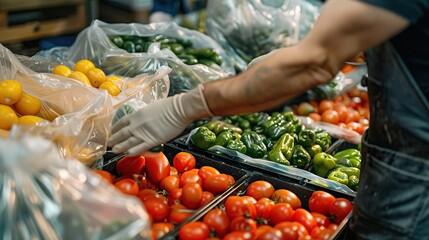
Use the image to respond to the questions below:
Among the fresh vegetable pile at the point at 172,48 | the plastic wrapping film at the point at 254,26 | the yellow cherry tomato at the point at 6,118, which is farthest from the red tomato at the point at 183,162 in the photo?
the plastic wrapping film at the point at 254,26

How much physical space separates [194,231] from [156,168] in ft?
1.56

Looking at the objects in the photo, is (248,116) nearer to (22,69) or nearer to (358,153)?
(358,153)

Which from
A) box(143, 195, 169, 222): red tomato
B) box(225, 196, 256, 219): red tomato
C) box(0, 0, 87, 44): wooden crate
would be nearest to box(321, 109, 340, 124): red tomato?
box(225, 196, 256, 219): red tomato

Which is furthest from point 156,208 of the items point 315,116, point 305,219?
point 315,116

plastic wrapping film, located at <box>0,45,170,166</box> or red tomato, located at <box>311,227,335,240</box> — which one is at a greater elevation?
plastic wrapping film, located at <box>0,45,170,166</box>

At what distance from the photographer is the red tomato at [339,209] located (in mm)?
2088

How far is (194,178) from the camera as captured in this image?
2.20m

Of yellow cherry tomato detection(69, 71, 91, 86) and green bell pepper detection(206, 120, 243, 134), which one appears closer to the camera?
yellow cherry tomato detection(69, 71, 91, 86)

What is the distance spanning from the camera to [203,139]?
2.62 meters

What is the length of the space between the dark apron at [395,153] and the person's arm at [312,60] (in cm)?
20

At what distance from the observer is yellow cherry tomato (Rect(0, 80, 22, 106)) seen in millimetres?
2146

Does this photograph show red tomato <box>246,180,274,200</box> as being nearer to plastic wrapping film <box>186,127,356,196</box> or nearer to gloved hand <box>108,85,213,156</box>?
plastic wrapping film <box>186,127,356,196</box>

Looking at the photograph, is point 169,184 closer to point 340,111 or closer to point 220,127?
point 220,127

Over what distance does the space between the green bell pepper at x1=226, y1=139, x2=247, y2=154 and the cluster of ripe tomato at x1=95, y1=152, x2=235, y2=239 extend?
289 mm
